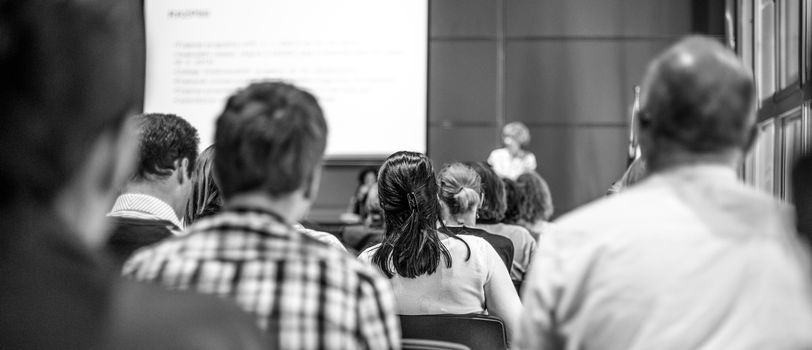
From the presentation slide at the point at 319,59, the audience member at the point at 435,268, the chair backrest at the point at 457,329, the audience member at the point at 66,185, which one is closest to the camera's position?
the audience member at the point at 66,185

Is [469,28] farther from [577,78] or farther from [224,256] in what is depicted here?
[224,256]

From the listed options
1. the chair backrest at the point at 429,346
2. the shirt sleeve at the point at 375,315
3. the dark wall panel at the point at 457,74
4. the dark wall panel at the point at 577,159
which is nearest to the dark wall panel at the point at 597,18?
the dark wall panel at the point at 457,74

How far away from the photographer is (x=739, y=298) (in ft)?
4.51

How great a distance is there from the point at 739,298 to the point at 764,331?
0.06m

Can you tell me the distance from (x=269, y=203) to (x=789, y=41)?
21.7 feet

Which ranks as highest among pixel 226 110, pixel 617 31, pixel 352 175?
pixel 617 31

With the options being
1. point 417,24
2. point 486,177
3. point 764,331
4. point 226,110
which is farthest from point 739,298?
point 417,24

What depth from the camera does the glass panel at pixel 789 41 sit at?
684 cm

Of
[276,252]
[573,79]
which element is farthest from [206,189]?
[573,79]

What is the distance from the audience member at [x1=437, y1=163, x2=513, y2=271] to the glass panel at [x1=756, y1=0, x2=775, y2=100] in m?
4.93

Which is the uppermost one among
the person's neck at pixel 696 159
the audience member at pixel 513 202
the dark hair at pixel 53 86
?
the dark hair at pixel 53 86

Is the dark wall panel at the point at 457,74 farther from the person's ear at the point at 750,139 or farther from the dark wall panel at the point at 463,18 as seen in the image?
the person's ear at the point at 750,139

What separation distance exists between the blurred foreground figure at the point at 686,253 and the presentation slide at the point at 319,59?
712 cm

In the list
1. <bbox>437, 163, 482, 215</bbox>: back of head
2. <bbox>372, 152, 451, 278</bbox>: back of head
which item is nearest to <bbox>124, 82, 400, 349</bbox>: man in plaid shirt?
<bbox>372, 152, 451, 278</bbox>: back of head
